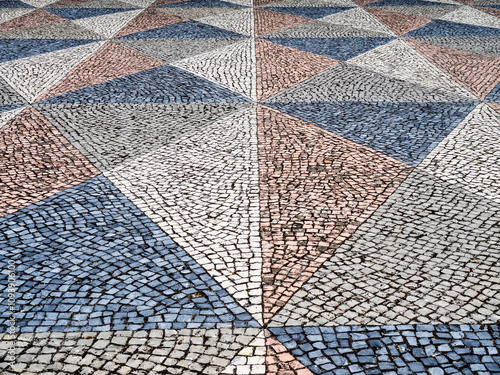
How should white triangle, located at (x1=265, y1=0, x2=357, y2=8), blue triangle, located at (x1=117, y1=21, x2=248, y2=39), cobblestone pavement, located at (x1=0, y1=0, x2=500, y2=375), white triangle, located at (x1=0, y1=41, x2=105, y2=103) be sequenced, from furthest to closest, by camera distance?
white triangle, located at (x1=265, y1=0, x2=357, y2=8) < blue triangle, located at (x1=117, y1=21, x2=248, y2=39) < white triangle, located at (x1=0, y1=41, x2=105, y2=103) < cobblestone pavement, located at (x1=0, y1=0, x2=500, y2=375)

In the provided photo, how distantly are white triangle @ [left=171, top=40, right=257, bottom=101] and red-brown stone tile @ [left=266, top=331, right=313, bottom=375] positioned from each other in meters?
5.22

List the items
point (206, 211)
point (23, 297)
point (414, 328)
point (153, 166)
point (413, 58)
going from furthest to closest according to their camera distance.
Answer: point (413, 58) < point (153, 166) < point (206, 211) < point (23, 297) < point (414, 328)

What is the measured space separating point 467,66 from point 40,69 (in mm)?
7772

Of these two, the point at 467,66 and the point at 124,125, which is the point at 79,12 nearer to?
the point at 124,125

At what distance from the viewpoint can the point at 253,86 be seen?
8.80 metres

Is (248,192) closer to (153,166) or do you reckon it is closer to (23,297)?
(153,166)

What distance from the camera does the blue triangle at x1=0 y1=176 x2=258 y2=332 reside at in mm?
3973

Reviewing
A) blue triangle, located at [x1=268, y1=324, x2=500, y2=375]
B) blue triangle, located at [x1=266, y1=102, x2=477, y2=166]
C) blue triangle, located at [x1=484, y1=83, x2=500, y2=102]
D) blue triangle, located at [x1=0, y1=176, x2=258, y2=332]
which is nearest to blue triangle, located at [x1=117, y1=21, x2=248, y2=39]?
blue triangle, located at [x1=266, y1=102, x2=477, y2=166]

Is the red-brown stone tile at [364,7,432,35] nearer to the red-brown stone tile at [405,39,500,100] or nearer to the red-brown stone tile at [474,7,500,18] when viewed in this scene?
the red-brown stone tile at [405,39,500,100]

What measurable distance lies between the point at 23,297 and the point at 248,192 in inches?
97.6

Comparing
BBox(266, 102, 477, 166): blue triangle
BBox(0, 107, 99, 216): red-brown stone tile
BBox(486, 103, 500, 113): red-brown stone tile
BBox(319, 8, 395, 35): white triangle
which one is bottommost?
BBox(0, 107, 99, 216): red-brown stone tile

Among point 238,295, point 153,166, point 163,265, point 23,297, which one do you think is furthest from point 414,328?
point 153,166

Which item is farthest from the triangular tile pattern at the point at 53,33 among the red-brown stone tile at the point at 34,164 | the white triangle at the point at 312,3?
the white triangle at the point at 312,3

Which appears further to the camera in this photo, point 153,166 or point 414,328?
point 153,166
